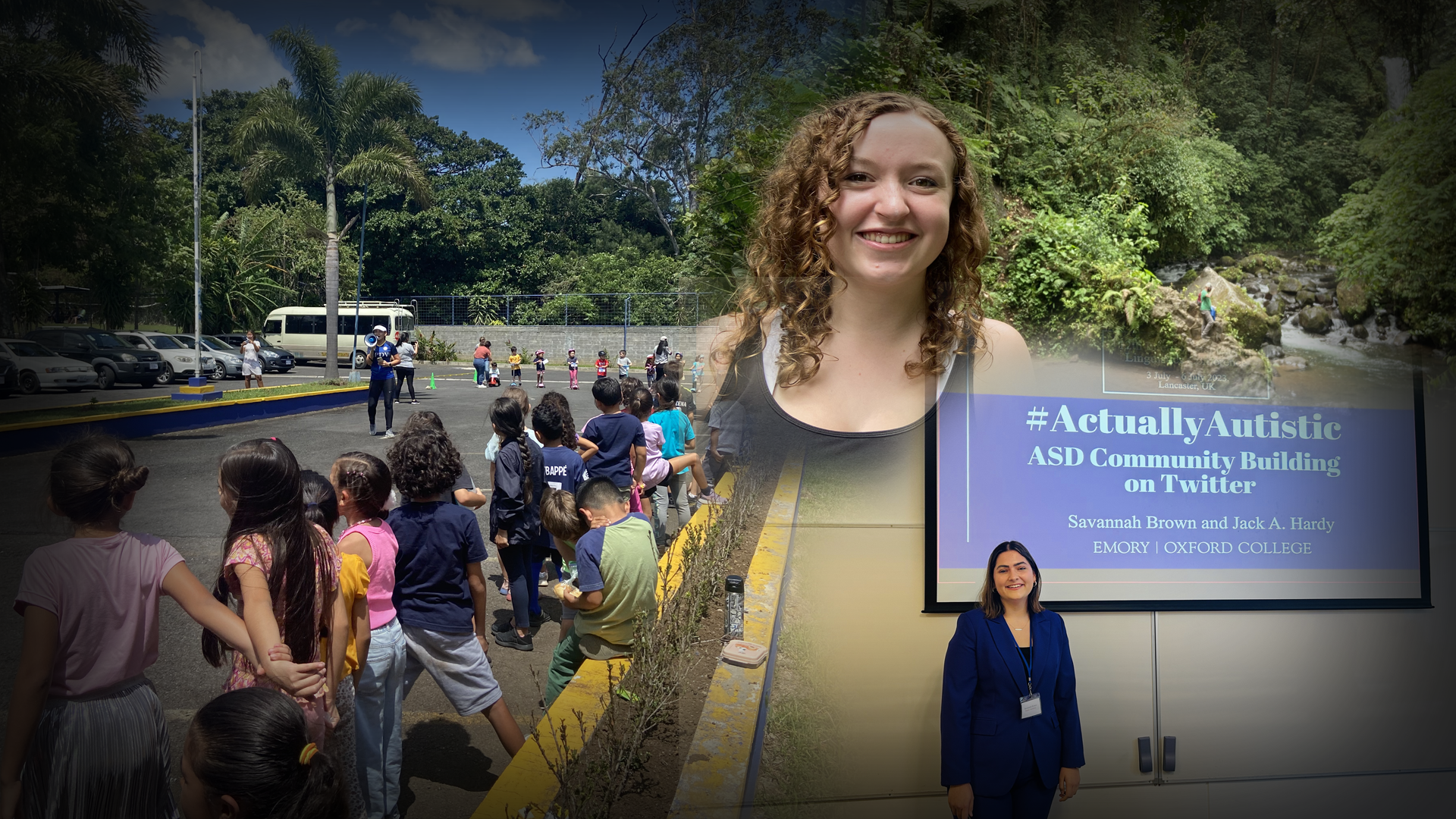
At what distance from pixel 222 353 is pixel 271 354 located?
225 millimetres

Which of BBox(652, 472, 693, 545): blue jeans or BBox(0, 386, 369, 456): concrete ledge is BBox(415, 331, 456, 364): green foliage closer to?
BBox(0, 386, 369, 456): concrete ledge

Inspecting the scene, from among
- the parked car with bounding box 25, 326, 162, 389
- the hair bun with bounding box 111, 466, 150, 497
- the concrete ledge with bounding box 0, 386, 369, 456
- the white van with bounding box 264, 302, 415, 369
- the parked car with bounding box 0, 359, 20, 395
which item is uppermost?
the white van with bounding box 264, 302, 415, 369

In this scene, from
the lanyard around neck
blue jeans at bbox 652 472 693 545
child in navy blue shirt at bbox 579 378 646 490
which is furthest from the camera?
blue jeans at bbox 652 472 693 545

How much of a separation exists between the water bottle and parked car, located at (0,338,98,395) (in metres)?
2.43

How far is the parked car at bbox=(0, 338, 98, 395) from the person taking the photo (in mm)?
2424

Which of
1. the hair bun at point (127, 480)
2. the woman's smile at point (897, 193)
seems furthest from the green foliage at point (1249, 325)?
the hair bun at point (127, 480)

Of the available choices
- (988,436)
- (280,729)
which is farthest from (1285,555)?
(280,729)

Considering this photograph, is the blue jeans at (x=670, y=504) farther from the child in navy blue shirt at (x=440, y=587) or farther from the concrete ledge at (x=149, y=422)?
the child in navy blue shirt at (x=440, y=587)

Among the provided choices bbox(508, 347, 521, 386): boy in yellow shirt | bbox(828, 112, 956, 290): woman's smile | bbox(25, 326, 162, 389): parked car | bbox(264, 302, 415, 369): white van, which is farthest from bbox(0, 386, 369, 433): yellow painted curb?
bbox(828, 112, 956, 290): woman's smile

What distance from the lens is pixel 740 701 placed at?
2.66 meters

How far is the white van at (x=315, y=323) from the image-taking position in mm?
3209

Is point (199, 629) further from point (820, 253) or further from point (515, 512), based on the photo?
point (820, 253)

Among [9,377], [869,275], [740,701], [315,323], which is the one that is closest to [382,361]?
[315,323]

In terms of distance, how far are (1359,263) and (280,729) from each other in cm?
401
